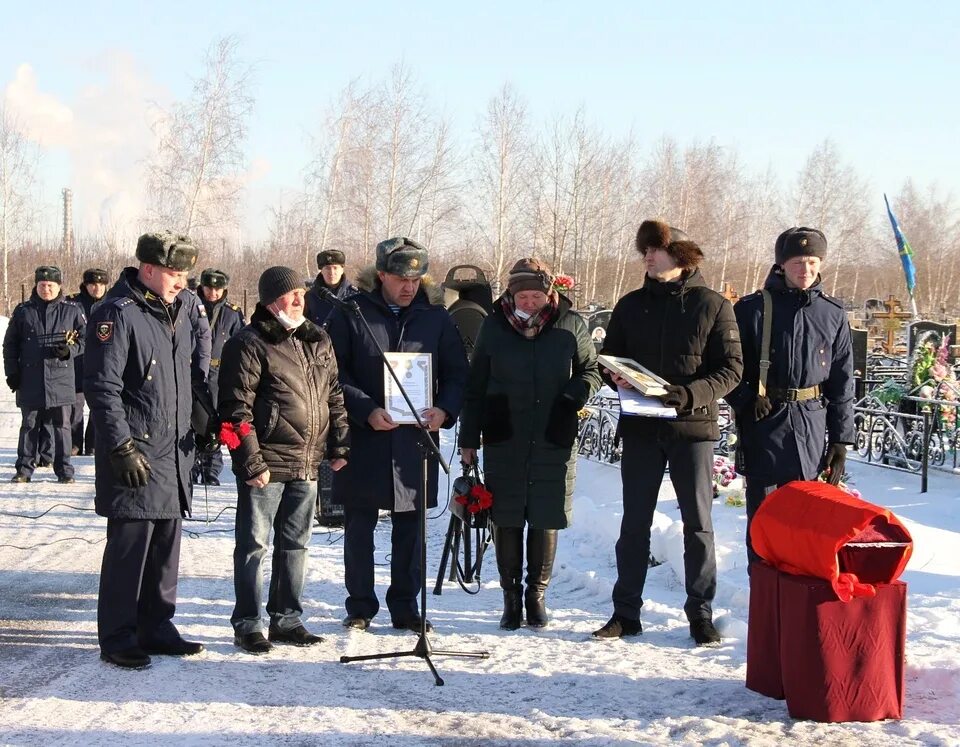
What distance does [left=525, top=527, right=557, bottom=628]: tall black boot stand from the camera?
6.24 metres

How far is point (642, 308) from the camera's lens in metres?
6.03

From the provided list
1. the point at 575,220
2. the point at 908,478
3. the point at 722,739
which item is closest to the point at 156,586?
the point at 722,739

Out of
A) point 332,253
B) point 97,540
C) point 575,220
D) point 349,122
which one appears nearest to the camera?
point 97,540

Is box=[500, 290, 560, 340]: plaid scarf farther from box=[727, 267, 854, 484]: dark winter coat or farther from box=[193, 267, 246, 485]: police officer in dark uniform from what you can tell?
box=[193, 267, 246, 485]: police officer in dark uniform

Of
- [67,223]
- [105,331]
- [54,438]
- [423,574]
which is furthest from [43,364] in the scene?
[67,223]

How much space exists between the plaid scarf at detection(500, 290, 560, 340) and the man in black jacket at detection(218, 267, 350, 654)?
3.38ft

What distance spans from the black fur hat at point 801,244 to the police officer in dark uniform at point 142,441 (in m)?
3.10

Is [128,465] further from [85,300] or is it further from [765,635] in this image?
[85,300]

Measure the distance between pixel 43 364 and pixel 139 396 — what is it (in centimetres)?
706

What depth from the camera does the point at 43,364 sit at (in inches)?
466

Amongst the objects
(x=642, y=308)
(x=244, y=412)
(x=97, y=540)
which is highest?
(x=642, y=308)

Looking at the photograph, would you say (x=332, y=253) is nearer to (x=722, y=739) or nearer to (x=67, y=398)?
(x=67, y=398)

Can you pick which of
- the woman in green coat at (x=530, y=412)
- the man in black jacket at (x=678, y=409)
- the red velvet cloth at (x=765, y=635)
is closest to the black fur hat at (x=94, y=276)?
the woman in green coat at (x=530, y=412)

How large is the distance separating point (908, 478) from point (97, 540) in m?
8.99
